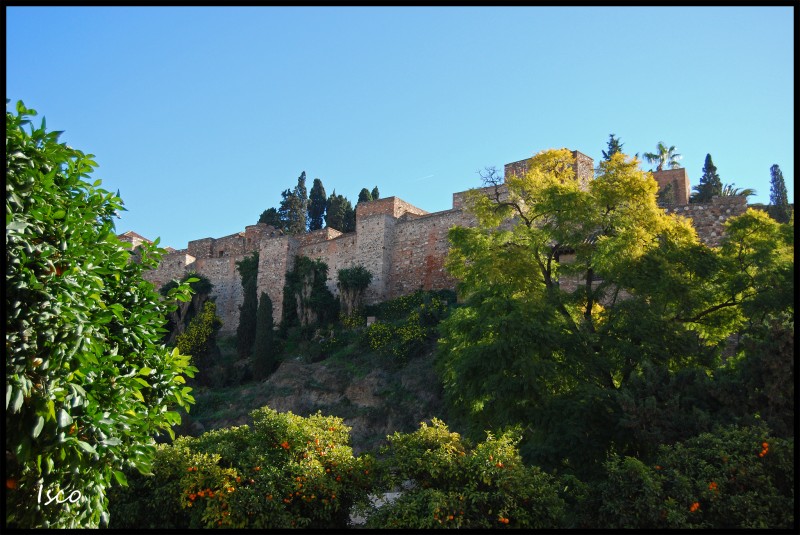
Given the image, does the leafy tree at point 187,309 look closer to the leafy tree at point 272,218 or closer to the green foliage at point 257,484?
the leafy tree at point 272,218

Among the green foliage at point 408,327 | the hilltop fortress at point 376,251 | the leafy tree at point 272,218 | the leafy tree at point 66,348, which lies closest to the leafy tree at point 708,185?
the hilltop fortress at point 376,251

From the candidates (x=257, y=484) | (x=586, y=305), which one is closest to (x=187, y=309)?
(x=586, y=305)

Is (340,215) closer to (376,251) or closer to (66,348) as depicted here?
(376,251)

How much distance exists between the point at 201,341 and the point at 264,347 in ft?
15.3

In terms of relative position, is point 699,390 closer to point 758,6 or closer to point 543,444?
point 543,444

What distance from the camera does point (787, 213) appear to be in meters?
29.4

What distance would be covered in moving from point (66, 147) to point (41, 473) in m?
2.81

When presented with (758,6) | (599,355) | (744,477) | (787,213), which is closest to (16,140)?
(758,6)

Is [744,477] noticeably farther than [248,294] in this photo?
No

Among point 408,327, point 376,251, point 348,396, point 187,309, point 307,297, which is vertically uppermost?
point 376,251

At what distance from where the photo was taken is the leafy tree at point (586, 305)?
11406mm

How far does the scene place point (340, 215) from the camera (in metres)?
41.5

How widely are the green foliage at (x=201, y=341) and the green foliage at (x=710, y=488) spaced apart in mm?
23899

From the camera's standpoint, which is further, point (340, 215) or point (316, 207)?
point (316, 207)
